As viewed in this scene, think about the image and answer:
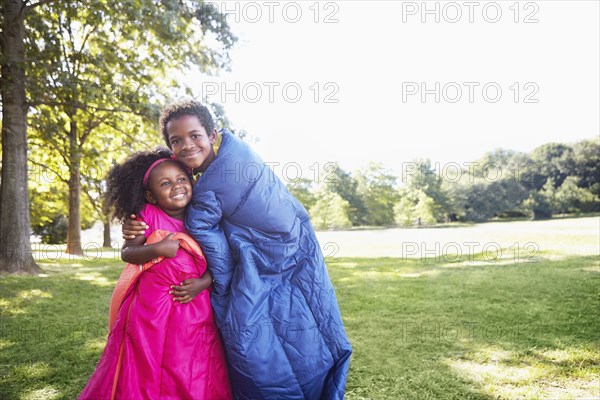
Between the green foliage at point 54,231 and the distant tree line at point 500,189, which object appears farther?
the distant tree line at point 500,189

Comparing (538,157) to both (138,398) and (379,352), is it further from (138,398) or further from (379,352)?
(138,398)

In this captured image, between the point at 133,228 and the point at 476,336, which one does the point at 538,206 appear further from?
the point at 133,228

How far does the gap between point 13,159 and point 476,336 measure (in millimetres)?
8277

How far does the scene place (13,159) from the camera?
24.6 ft

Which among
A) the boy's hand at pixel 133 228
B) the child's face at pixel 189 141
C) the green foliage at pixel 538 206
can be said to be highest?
the child's face at pixel 189 141

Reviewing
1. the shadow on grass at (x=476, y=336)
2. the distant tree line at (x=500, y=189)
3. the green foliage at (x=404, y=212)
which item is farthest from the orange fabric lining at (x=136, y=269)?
the green foliage at (x=404, y=212)

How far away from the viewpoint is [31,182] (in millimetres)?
13516

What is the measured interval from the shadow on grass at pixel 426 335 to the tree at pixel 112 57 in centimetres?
359

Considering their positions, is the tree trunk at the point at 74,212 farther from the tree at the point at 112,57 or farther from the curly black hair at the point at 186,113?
the curly black hair at the point at 186,113

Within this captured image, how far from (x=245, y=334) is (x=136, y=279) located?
26.8 inches

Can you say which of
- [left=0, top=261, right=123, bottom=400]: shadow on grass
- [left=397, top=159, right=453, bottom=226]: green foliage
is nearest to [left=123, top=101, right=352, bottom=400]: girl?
[left=0, top=261, right=123, bottom=400]: shadow on grass

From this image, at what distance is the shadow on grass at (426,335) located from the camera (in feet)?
10.1

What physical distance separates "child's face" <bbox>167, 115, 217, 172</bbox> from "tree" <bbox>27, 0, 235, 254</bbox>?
6247 millimetres

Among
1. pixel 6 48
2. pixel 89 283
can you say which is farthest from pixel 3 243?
pixel 6 48
